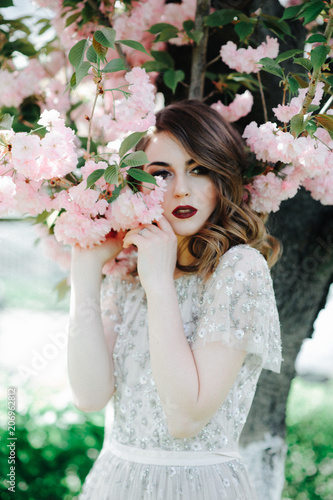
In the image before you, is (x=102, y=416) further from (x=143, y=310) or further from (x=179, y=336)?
(x=179, y=336)

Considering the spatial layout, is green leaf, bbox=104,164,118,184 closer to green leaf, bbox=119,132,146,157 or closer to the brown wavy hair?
green leaf, bbox=119,132,146,157

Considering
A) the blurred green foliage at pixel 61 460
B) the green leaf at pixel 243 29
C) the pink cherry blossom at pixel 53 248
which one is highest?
the green leaf at pixel 243 29

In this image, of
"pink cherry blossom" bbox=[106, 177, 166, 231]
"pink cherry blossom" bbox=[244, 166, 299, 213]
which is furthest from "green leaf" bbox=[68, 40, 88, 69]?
"pink cherry blossom" bbox=[244, 166, 299, 213]

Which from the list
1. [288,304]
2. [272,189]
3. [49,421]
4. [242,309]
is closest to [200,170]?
[272,189]

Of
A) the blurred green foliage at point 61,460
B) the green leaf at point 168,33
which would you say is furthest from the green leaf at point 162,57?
the blurred green foliage at point 61,460

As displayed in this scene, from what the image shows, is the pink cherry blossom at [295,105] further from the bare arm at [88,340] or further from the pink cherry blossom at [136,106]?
the bare arm at [88,340]

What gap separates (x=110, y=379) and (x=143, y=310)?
233 mm

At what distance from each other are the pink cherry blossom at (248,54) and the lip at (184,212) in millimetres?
567

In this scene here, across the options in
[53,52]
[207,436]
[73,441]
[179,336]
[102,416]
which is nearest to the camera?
[179,336]

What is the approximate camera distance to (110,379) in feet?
4.58

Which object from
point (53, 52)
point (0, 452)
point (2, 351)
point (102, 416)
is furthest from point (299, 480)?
point (53, 52)

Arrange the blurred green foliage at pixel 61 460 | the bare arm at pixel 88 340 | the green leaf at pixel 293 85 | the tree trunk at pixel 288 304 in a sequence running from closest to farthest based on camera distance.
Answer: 1. the green leaf at pixel 293 85
2. the bare arm at pixel 88 340
3. the tree trunk at pixel 288 304
4. the blurred green foliage at pixel 61 460

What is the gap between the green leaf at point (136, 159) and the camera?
1.01 meters

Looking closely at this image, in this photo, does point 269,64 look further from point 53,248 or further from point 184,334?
point 53,248
